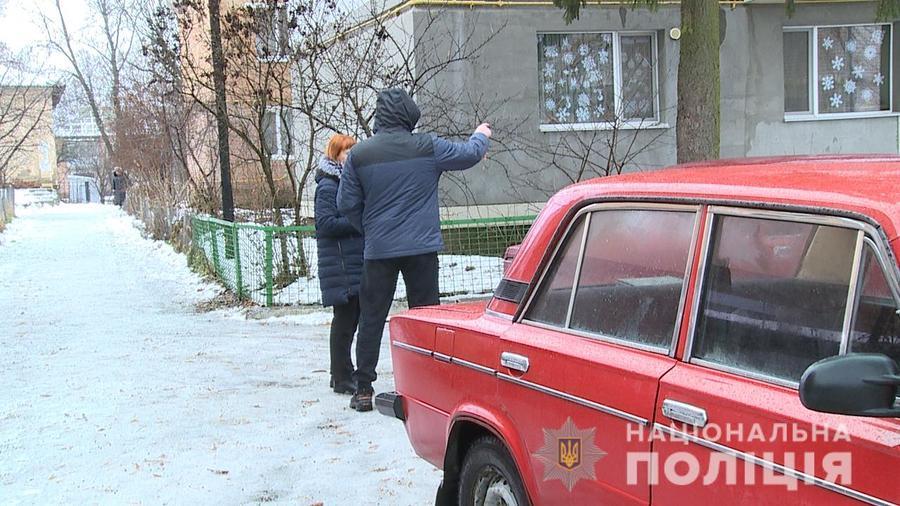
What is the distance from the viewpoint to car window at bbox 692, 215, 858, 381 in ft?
6.68

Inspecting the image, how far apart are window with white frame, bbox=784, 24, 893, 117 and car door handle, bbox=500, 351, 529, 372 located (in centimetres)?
1123

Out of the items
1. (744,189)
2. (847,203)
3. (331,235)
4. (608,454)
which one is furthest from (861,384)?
(331,235)

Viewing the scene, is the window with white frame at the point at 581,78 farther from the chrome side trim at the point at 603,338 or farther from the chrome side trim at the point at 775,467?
the chrome side trim at the point at 775,467

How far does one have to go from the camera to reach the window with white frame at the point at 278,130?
34.8ft

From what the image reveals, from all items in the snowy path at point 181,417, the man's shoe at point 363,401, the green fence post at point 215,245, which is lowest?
the snowy path at point 181,417

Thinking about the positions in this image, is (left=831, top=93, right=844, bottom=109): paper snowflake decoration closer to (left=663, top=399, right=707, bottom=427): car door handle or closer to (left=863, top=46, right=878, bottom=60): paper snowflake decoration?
(left=863, top=46, right=878, bottom=60): paper snowflake decoration

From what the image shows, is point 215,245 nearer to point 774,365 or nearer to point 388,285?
point 388,285

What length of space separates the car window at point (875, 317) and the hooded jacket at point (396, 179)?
127 inches

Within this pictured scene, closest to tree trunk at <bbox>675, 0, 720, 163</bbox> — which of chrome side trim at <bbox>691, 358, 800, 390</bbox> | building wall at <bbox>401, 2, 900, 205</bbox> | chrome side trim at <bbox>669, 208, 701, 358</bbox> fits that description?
building wall at <bbox>401, 2, 900, 205</bbox>

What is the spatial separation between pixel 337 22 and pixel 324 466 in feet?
24.0

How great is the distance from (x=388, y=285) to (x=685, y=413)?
10.3 feet

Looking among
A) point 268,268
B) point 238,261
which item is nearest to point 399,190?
point 268,268

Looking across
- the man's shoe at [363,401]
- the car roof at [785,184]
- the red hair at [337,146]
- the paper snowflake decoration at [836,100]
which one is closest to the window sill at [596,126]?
the paper snowflake decoration at [836,100]

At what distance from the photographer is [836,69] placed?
12.8 m
